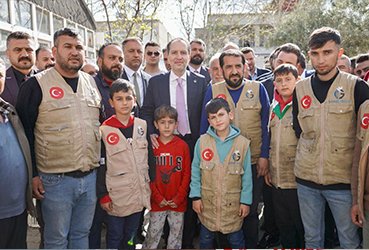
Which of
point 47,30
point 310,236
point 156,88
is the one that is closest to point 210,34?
point 47,30

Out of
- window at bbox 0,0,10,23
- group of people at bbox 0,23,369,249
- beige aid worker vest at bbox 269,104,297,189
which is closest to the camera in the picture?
group of people at bbox 0,23,369,249

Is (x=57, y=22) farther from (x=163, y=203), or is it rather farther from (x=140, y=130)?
(x=163, y=203)

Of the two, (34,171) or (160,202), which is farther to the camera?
(160,202)

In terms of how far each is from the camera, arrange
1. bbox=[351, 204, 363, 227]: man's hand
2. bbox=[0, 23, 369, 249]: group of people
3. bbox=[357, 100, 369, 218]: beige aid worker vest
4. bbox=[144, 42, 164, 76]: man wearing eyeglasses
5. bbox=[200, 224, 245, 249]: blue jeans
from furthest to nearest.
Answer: bbox=[144, 42, 164, 76]: man wearing eyeglasses → bbox=[200, 224, 245, 249]: blue jeans → bbox=[0, 23, 369, 249]: group of people → bbox=[351, 204, 363, 227]: man's hand → bbox=[357, 100, 369, 218]: beige aid worker vest

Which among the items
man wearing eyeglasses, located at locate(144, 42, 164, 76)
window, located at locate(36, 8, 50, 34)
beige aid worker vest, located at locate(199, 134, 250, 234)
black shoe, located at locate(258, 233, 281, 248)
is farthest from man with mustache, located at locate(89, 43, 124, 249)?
window, located at locate(36, 8, 50, 34)

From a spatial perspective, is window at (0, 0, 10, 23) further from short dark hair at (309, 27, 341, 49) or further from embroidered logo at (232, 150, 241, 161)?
short dark hair at (309, 27, 341, 49)

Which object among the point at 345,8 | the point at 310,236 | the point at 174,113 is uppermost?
the point at 345,8

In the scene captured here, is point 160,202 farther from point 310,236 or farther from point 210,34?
point 210,34

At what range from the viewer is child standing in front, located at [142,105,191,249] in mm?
3475

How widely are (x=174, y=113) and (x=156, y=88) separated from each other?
0.48m

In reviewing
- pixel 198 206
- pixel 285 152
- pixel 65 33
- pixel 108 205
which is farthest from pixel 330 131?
pixel 65 33

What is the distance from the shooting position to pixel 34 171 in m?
2.84

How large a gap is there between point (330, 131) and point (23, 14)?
9.55 m

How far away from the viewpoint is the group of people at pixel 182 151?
2.71 m
